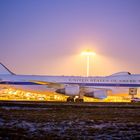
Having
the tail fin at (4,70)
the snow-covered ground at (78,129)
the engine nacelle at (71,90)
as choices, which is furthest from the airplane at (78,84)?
the snow-covered ground at (78,129)

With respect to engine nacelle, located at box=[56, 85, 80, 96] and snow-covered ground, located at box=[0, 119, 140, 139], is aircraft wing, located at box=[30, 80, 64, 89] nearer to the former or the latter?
engine nacelle, located at box=[56, 85, 80, 96]

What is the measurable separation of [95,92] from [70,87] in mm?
3352

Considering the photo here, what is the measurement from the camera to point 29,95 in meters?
63.1

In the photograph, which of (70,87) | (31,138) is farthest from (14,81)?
(31,138)

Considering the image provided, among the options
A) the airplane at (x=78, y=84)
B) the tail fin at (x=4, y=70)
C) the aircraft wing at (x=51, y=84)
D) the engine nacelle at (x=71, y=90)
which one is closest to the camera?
the engine nacelle at (x=71, y=90)

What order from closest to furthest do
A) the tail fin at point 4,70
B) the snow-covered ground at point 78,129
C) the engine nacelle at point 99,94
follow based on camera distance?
the snow-covered ground at point 78,129, the engine nacelle at point 99,94, the tail fin at point 4,70

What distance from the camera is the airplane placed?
51.9 metres

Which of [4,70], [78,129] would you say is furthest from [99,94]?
[78,129]

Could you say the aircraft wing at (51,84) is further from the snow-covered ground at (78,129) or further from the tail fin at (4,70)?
the snow-covered ground at (78,129)

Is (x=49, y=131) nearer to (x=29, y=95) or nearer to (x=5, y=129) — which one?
(x=5, y=129)

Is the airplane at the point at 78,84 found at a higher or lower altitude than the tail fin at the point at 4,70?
lower

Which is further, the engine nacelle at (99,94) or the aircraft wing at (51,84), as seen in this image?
the aircraft wing at (51,84)

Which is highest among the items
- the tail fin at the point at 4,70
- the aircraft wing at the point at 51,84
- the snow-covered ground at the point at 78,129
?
the tail fin at the point at 4,70

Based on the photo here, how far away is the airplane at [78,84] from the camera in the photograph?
5194cm
